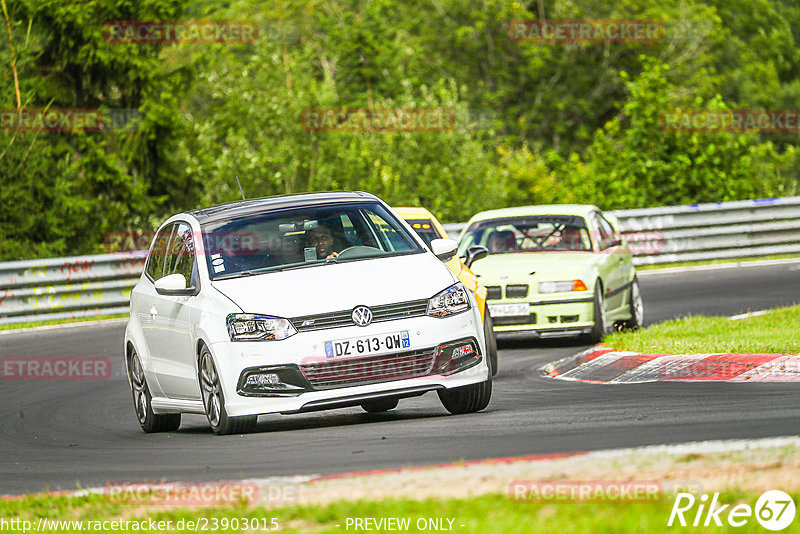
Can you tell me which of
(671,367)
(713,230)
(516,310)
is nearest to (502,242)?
(516,310)

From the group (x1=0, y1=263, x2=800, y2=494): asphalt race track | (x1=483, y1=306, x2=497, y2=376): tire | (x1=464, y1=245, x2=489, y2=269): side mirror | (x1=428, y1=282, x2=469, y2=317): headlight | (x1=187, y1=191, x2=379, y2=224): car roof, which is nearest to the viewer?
(x1=0, y1=263, x2=800, y2=494): asphalt race track

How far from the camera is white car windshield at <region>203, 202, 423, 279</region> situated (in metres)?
10.3

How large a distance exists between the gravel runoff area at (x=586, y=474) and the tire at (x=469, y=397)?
10.5ft

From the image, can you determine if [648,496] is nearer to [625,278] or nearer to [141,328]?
[141,328]

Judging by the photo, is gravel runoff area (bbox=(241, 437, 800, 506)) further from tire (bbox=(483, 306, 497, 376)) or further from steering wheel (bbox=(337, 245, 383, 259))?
tire (bbox=(483, 306, 497, 376))

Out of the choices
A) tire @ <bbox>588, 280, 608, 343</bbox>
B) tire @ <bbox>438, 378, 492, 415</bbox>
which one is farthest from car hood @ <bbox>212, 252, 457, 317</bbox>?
tire @ <bbox>588, 280, 608, 343</bbox>

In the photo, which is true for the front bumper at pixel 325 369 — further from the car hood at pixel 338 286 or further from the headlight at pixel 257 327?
the car hood at pixel 338 286

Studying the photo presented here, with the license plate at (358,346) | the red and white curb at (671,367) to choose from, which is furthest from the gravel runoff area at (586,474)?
the red and white curb at (671,367)

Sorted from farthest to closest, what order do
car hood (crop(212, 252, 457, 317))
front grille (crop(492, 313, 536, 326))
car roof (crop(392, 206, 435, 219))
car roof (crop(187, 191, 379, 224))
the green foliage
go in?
1. the green foliage
2. front grille (crop(492, 313, 536, 326))
3. car roof (crop(392, 206, 435, 219))
4. car roof (crop(187, 191, 379, 224))
5. car hood (crop(212, 252, 457, 317))

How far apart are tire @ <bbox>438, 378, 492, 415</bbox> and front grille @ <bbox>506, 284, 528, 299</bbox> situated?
240 inches

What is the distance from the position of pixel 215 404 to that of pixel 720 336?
630 centimetres

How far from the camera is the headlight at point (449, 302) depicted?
964cm

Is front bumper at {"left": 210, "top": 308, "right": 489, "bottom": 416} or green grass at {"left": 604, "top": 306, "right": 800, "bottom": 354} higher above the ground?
front bumper at {"left": 210, "top": 308, "right": 489, "bottom": 416}

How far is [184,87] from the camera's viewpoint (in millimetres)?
31359
